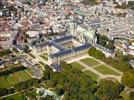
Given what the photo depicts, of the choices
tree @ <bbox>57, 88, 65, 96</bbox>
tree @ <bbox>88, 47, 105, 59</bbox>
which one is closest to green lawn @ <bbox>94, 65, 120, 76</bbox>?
tree @ <bbox>88, 47, 105, 59</bbox>

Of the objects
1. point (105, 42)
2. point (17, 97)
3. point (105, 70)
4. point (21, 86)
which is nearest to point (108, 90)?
point (105, 70)

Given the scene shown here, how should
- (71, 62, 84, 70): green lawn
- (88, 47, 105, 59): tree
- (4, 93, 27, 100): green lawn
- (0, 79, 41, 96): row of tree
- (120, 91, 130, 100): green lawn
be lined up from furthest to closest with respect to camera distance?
(88, 47, 105, 59): tree, (71, 62, 84, 70): green lawn, (0, 79, 41, 96): row of tree, (120, 91, 130, 100): green lawn, (4, 93, 27, 100): green lawn

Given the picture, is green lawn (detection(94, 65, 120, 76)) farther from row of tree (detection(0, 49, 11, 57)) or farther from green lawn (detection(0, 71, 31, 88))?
row of tree (detection(0, 49, 11, 57))

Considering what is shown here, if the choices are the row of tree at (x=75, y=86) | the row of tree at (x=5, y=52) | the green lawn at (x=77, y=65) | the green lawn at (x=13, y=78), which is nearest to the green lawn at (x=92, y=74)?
the row of tree at (x=75, y=86)

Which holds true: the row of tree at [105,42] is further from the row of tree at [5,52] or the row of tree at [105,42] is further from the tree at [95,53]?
the row of tree at [5,52]

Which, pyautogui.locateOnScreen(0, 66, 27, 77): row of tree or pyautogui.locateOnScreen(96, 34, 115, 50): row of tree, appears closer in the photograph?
pyautogui.locateOnScreen(0, 66, 27, 77): row of tree

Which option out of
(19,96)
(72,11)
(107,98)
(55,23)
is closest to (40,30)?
(55,23)
